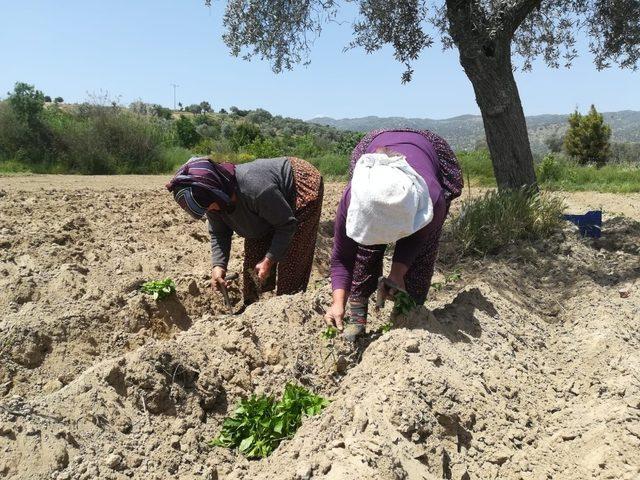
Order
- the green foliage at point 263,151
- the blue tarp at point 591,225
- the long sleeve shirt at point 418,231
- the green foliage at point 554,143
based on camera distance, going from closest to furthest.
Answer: the long sleeve shirt at point 418,231 < the blue tarp at point 591,225 < the green foliage at point 263,151 < the green foliage at point 554,143

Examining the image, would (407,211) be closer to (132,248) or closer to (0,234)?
(132,248)

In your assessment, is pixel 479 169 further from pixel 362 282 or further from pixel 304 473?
pixel 304 473

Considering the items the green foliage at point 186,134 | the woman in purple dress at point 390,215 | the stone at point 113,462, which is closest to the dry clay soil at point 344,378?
the stone at point 113,462

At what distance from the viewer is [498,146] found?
6.70 meters

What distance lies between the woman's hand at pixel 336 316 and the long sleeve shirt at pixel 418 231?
10cm

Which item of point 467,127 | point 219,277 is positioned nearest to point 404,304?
point 219,277

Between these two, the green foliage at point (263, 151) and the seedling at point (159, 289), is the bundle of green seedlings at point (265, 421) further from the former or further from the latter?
the green foliage at point (263, 151)

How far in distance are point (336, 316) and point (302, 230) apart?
105 cm

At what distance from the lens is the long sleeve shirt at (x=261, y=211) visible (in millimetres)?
3684

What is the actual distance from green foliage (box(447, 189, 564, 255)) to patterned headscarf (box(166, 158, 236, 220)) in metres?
2.83

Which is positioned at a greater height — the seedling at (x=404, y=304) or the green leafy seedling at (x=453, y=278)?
the seedling at (x=404, y=304)

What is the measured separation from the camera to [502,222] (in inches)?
222

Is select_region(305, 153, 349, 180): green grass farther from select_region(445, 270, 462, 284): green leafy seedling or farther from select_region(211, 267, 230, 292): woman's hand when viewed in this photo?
select_region(211, 267, 230, 292): woman's hand

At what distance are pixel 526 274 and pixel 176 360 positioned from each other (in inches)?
123
